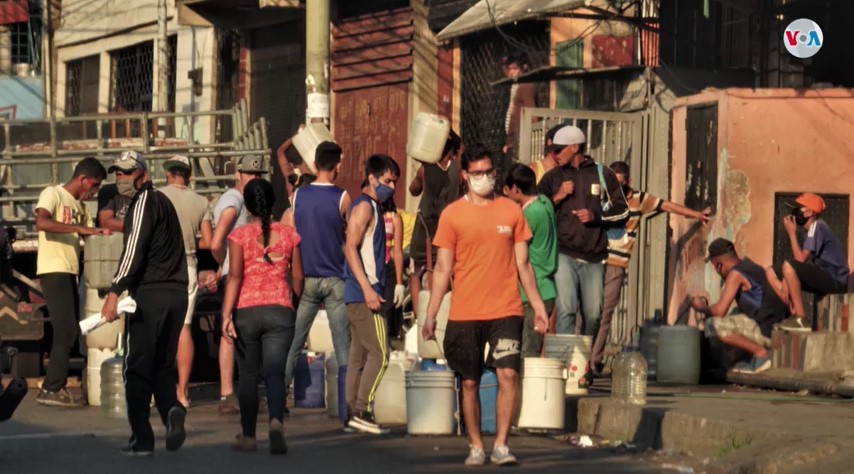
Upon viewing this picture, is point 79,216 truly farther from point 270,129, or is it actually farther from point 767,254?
point 270,129

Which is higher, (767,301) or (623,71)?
(623,71)

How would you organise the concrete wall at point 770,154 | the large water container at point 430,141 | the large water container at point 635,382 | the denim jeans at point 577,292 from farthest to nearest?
the concrete wall at point 770,154 → the large water container at point 430,141 → the denim jeans at point 577,292 → the large water container at point 635,382

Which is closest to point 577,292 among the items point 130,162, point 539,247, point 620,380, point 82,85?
point 539,247

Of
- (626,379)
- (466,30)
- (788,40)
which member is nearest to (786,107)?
(788,40)

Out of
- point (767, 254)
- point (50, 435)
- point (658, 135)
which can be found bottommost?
point (50, 435)

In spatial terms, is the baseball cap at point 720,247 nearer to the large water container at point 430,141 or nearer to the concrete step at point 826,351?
the concrete step at point 826,351

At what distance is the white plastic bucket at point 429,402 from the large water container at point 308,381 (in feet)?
8.64

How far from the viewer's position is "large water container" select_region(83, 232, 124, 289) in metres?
13.9

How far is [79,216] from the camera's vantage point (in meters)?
14.2

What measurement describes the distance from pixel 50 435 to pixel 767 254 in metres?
7.44

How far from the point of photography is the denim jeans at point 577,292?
539 inches

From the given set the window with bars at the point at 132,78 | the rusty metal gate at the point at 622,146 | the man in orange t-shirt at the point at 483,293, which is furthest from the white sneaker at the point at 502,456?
the window with bars at the point at 132,78

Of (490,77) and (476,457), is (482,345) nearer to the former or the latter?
(476,457)

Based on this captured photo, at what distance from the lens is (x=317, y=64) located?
53.8ft
